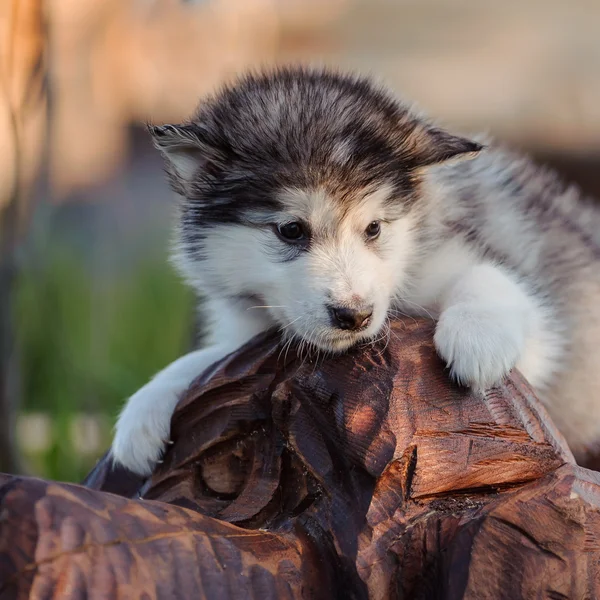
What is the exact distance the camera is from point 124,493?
2.54m

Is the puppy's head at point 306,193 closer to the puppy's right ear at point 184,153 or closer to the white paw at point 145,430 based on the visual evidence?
the puppy's right ear at point 184,153

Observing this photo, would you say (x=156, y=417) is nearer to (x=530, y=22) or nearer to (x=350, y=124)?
(x=350, y=124)

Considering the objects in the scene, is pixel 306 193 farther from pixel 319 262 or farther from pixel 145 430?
pixel 145 430

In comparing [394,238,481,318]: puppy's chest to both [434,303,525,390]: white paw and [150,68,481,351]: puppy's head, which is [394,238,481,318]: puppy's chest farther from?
[434,303,525,390]: white paw

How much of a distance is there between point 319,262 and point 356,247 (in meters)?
0.12

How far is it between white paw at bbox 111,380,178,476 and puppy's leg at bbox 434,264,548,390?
81 centimetres

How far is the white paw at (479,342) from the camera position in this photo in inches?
79.0

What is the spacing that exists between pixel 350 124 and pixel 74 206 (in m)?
5.89

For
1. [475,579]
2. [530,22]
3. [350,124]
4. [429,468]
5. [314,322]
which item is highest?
[530,22]

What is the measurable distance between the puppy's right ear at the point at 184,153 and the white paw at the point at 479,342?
2.77 feet

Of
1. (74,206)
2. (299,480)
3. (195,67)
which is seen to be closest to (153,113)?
(195,67)

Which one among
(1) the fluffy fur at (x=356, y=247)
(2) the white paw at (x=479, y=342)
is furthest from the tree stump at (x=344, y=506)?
(1) the fluffy fur at (x=356, y=247)

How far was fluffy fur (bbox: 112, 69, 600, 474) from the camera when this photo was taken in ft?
7.69

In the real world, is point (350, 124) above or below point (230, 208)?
above
